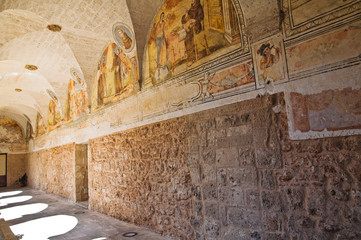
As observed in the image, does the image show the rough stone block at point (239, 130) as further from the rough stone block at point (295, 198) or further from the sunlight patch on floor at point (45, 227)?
the sunlight patch on floor at point (45, 227)

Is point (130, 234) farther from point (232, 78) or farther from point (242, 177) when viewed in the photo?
point (232, 78)

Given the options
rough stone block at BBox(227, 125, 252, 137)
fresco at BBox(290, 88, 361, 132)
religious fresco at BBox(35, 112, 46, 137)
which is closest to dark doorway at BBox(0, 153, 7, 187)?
religious fresco at BBox(35, 112, 46, 137)

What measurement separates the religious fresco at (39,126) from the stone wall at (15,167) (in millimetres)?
4392

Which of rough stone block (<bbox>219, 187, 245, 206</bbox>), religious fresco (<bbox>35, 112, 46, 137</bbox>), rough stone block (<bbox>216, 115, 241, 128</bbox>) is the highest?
religious fresco (<bbox>35, 112, 46, 137</bbox>)

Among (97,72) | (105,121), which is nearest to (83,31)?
(97,72)

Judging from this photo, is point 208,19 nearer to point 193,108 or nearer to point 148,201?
point 193,108

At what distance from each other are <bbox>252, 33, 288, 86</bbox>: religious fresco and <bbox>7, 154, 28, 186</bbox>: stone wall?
21512 mm

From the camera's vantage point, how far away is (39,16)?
6145 mm

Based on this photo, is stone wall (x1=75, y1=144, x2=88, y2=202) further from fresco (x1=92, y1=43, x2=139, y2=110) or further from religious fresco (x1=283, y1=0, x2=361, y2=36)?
religious fresco (x1=283, y1=0, x2=361, y2=36)

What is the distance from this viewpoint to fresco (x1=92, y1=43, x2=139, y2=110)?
6.50m

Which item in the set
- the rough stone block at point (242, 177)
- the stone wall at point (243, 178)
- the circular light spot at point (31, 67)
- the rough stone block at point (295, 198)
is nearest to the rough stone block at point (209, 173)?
the stone wall at point (243, 178)

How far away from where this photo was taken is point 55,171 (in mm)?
12055

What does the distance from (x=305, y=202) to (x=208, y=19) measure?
3.30 metres

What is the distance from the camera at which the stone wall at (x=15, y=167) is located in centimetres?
1872
